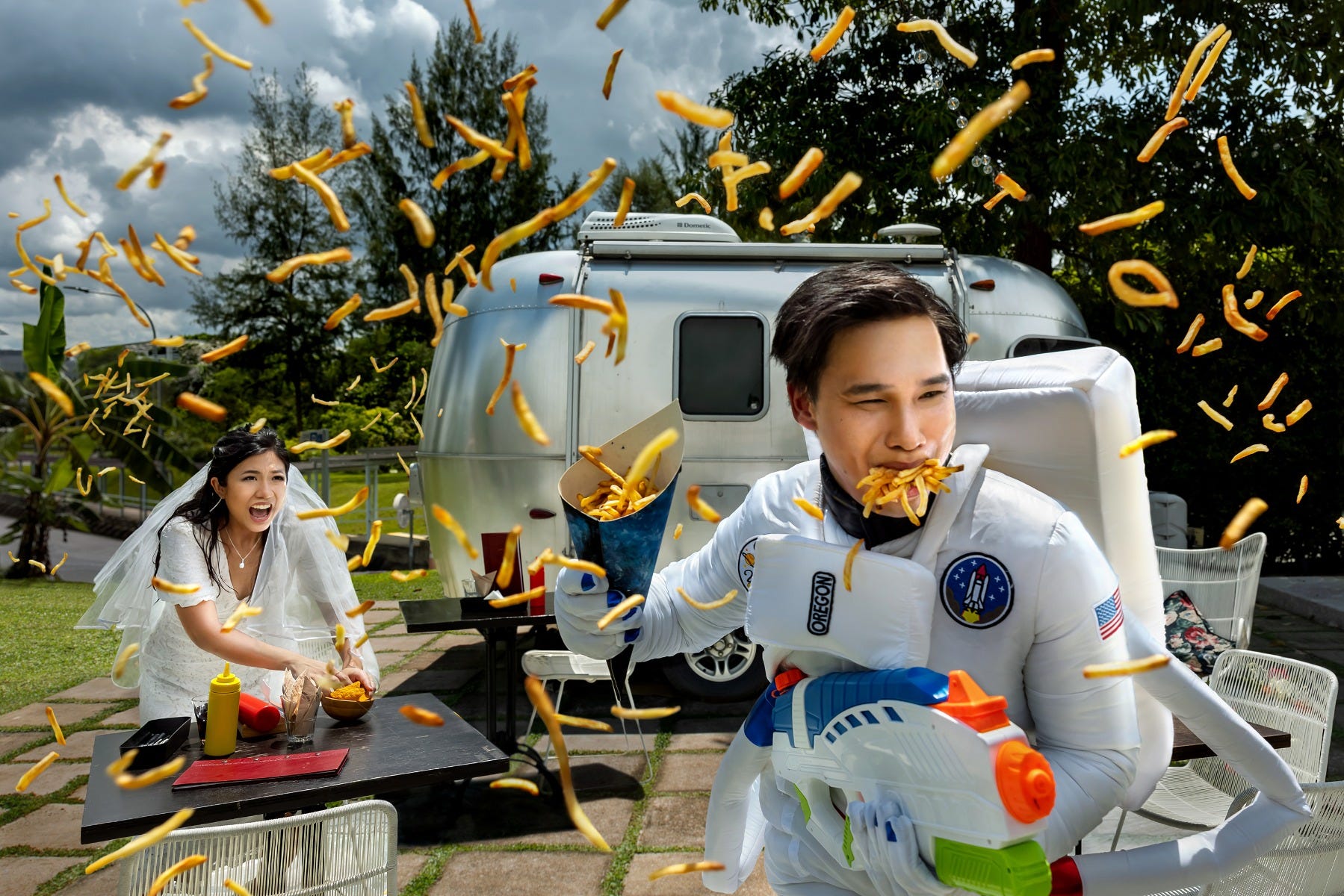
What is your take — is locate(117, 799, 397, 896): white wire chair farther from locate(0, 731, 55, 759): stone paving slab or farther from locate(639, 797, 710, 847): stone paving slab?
locate(0, 731, 55, 759): stone paving slab

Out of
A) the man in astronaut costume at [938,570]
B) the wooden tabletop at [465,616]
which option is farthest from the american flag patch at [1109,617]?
the wooden tabletop at [465,616]

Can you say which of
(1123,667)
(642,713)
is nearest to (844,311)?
(1123,667)

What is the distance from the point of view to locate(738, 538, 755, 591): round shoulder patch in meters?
2.03

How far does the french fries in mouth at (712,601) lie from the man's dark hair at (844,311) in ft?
1.41

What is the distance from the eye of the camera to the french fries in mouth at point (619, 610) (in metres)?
1.78

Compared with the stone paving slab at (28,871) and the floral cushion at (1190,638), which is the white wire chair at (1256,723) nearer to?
the floral cushion at (1190,638)

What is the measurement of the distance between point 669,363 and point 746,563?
14.9 ft

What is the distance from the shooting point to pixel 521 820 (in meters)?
4.79

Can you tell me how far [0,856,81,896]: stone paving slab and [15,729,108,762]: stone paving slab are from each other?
140 centimetres

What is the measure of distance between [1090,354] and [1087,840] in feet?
9.48

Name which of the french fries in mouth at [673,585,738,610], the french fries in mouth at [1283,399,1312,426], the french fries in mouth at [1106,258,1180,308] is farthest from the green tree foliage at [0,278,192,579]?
the french fries in mouth at [1106,258,1180,308]

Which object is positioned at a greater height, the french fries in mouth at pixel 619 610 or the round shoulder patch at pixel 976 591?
the round shoulder patch at pixel 976 591

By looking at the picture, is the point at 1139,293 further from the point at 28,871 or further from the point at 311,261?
the point at 28,871

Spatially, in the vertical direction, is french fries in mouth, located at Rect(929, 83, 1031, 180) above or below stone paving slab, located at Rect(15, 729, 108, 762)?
above
